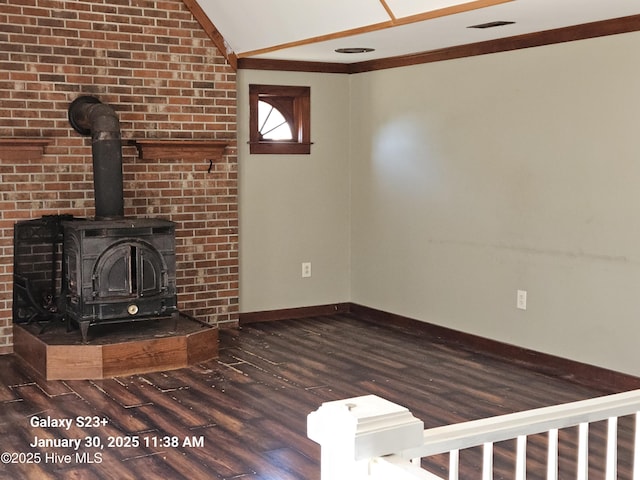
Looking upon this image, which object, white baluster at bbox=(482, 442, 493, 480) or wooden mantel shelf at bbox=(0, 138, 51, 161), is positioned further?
wooden mantel shelf at bbox=(0, 138, 51, 161)

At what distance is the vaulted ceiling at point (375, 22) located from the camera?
14.0 feet

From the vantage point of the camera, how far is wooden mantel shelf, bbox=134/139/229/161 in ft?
19.2

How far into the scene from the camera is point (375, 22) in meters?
4.81

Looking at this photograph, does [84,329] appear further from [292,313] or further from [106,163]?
Result: [292,313]

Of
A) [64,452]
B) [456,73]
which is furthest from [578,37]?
[64,452]

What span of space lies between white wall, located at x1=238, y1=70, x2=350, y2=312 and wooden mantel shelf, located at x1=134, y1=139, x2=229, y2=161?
323 mm

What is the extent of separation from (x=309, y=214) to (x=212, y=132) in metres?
1.06

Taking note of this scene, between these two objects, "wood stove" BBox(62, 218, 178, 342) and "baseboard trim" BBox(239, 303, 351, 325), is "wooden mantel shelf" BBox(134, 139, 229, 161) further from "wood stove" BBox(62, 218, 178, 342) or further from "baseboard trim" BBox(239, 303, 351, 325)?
"baseboard trim" BBox(239, 303, 351, 325)

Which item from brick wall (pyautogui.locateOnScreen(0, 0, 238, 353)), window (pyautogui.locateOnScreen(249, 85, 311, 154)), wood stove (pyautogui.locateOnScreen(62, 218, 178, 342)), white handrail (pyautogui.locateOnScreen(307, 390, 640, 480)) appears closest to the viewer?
white handrail (pyautogui.locateOnScreen(307, 390, 640, 480))

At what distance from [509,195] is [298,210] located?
186 cm

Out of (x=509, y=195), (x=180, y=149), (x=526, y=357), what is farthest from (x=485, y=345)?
(x=180, y=149)

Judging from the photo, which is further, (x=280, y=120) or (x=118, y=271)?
(x=280, y=120)

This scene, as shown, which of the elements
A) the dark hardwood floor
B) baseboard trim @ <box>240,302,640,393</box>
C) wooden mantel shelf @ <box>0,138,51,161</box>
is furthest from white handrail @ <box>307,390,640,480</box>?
wooden mantel shelf @ <box>0,138,51,161</box>

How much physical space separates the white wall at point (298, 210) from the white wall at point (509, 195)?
14 centimetres
